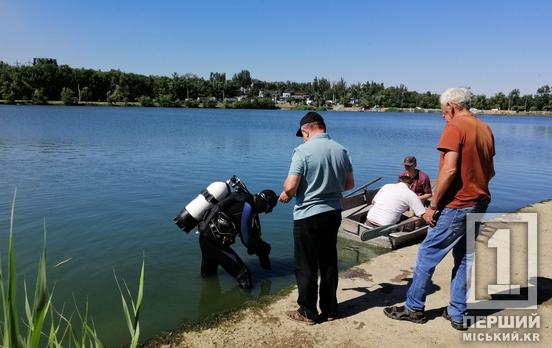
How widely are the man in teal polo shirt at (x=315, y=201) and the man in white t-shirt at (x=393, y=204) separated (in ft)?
11.1

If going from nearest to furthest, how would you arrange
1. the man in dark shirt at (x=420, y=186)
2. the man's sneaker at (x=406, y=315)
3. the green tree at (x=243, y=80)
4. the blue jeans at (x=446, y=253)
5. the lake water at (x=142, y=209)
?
the blue jeans at (x=446, y=253) → the man's sneaker at (x=406, y=315) → the lake water at (x=142, y=209) → the man in dark shirt at (x=420, y=186) → the green tree at (x=243, y=80)

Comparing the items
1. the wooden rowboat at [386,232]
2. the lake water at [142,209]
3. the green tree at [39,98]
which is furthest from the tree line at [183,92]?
the wooden rowboat at [386,232]

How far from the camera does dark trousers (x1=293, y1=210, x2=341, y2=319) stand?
417 cm

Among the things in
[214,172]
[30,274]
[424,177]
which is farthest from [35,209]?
[424,177]

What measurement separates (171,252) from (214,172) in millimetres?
9450

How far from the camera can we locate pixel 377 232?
6.65 meters

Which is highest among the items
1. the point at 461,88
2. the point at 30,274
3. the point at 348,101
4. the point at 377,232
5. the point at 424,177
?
the point at 348,101

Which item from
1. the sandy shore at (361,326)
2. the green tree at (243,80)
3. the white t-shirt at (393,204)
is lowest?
the sandy shore at (361,326)

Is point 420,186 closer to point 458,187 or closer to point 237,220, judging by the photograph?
point 237,220

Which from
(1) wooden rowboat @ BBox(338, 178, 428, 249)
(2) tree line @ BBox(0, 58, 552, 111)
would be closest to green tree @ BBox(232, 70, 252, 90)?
(2) tree line @ BBox(0, 58, 552, 111)

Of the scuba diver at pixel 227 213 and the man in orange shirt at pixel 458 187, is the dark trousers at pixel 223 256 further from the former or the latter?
the man in orange shirt at pixel 458 187

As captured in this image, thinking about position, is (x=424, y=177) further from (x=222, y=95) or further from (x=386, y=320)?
(x=222, y=95)

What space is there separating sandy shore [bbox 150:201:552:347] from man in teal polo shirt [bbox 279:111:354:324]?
0.34 meters

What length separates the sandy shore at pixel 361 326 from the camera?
Result: 4066 millimetres
